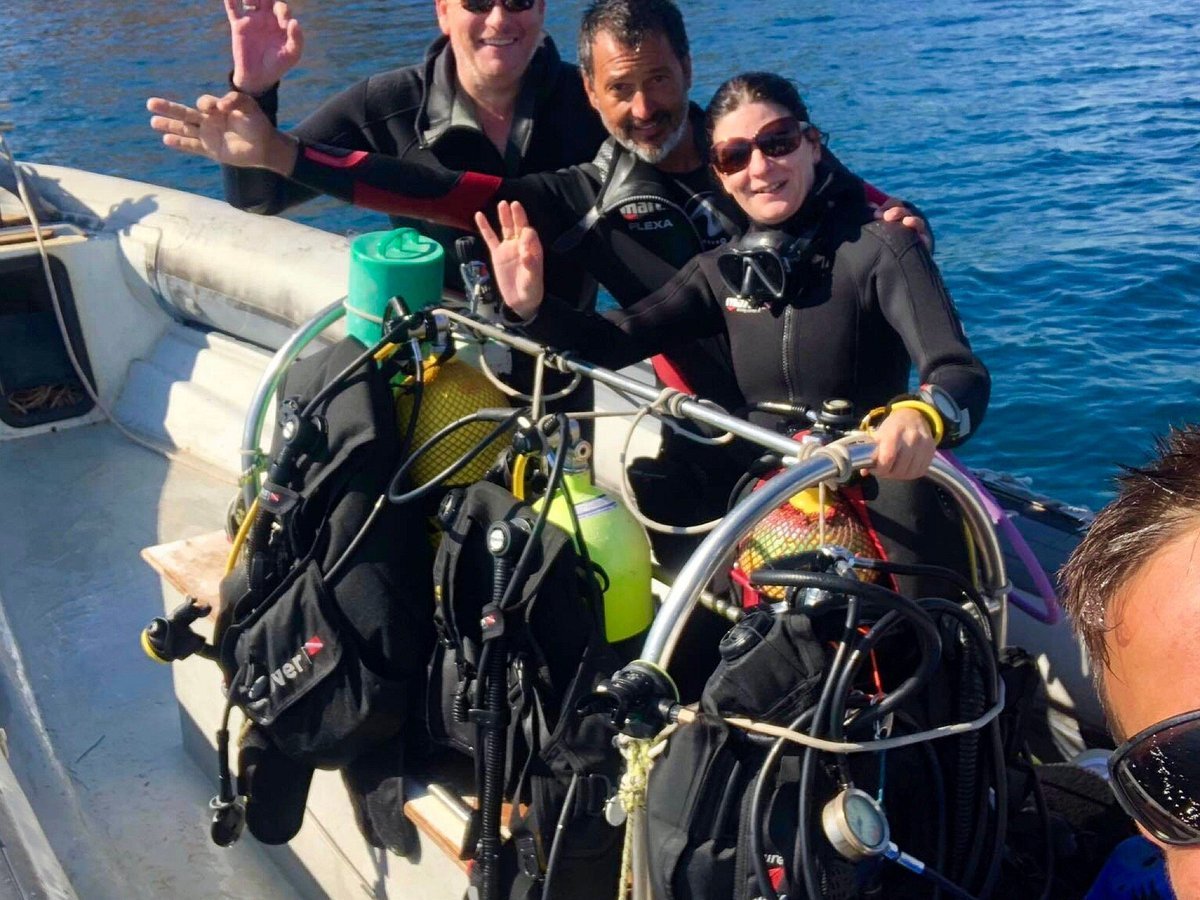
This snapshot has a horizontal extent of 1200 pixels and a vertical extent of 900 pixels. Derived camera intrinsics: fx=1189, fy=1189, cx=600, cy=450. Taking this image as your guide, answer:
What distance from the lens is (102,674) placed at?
323cm

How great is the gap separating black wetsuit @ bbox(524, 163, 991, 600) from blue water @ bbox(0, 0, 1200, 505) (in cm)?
60

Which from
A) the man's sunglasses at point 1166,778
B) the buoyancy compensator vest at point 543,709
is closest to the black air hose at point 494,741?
the buoyancy compensator vest at point 543,709

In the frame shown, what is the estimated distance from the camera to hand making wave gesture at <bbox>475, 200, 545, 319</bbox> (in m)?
2.07

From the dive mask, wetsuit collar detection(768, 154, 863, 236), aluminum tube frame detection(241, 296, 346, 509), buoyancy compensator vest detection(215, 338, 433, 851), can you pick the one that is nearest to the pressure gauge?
buoyancy compensator vest detection(215, 338, 433, 851)

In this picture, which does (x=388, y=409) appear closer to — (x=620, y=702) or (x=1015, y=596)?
(x=620, y=702)

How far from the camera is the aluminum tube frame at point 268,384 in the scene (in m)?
2.34

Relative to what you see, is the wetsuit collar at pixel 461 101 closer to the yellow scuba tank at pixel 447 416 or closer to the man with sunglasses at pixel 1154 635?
the yellow scuba tank at pixel 447 416

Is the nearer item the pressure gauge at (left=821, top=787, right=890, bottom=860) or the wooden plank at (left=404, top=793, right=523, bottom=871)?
the pressure gauge at (left=821, top=787, right=890, bottom=860)

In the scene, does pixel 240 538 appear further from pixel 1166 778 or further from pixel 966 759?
pixel 1166 778

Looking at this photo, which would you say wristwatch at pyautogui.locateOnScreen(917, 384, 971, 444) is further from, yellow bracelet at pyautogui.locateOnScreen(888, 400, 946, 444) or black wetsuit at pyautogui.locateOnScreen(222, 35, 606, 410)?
black wetsuit at pyautogui.locateOnScreen(222, 35, 606, 410)

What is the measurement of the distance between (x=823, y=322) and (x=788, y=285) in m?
0.09

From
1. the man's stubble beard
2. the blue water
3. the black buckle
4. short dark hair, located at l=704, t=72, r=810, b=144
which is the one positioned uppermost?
short dark hair, located at l=704, t=72, r=810, b=144

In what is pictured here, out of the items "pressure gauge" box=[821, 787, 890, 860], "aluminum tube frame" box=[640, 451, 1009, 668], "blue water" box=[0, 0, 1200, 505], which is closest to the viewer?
"pressure gauge" box=[821, 787, 890, 860]

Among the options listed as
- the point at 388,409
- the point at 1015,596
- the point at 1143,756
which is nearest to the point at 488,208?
the point at 388,409
